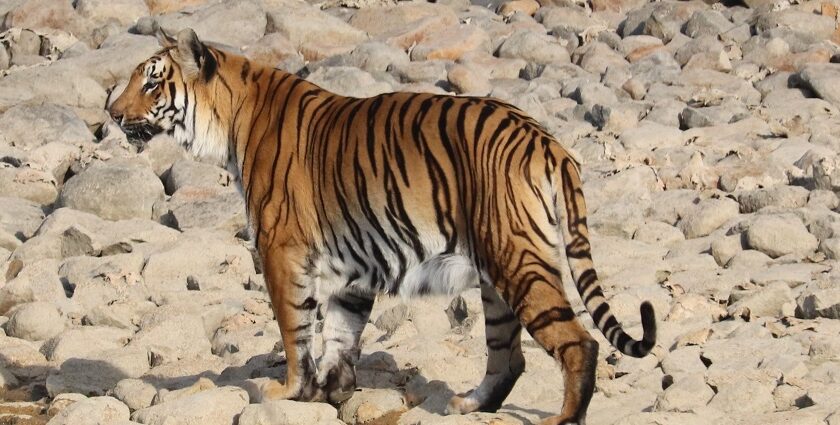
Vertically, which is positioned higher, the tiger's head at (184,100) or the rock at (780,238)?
the tiger's head at (184,100)

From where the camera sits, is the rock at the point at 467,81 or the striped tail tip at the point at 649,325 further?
the rock at the point at 467,81

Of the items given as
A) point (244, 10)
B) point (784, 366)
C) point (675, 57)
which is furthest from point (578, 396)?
point (244, 10)

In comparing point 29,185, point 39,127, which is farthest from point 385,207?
point 39,127

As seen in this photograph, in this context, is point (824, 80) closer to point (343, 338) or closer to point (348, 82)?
point (348, 82)

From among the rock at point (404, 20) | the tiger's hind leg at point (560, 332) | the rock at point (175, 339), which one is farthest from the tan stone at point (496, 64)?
the tiger's hind leg at point (560, 332)

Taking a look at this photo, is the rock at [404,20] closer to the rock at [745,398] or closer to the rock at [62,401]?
the rock at [62,401]

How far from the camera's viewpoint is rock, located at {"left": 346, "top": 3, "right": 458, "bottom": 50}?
18.0m

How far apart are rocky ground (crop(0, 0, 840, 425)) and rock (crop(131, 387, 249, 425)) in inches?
0.6

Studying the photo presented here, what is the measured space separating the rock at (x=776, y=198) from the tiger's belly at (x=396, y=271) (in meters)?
4.12

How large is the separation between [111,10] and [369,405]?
42.2 ft

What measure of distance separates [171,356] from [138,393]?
93 cm

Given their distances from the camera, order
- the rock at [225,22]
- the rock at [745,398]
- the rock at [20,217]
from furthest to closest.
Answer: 1. the rock at [225,22]
2. the rock at [20,217]
3. the rock at [745,398]

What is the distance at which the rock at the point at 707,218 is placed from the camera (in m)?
10.3

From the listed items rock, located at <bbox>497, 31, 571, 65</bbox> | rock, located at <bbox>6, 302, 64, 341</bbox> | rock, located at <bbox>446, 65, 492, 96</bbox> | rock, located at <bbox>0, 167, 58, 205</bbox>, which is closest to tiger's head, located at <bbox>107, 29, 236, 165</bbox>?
rock, located at <bbox>6, 302, 64, 341</bbox>
